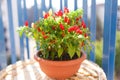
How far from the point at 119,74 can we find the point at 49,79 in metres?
4.86

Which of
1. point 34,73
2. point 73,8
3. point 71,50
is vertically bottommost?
point 34,73

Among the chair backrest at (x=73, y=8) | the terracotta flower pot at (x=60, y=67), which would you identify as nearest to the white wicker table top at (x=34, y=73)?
the terracotta flower pot at (x=60, y=67)

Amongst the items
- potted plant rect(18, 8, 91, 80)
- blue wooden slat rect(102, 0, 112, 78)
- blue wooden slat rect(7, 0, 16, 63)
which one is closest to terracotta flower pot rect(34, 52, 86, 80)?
potted plant rect(18, 8, 91, 80)

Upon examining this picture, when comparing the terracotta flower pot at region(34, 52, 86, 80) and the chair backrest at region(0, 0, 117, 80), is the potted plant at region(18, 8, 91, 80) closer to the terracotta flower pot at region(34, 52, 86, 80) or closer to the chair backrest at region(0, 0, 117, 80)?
the terracotta flower pot at region(34, 52, 86, 80)

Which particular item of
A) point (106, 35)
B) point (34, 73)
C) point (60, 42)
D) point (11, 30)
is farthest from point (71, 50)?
point (11, 30)

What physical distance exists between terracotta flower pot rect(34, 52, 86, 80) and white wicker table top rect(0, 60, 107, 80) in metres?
0.08

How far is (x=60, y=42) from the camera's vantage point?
3.54 ft

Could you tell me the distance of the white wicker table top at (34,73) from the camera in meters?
1.27

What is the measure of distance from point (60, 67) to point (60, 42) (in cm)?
13

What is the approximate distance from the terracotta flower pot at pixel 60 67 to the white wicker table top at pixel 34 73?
0.08 meters

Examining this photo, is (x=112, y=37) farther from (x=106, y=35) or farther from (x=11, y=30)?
(x=11, y=30)

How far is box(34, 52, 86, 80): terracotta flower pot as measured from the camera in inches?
43.7

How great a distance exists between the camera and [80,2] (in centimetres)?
152

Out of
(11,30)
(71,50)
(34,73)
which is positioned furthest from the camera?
(11,30)
